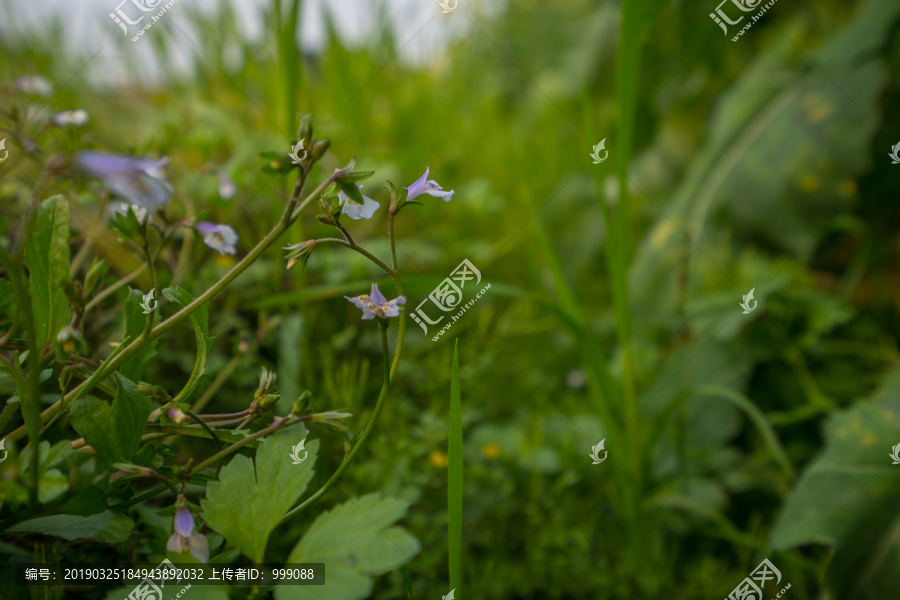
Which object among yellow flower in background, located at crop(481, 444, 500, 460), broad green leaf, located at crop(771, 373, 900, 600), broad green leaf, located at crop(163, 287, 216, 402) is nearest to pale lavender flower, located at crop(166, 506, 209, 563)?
broad green leaf, located at crop(163, 287, 216, 402)

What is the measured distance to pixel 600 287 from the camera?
1.72 m

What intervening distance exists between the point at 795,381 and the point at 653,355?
0.34 metres

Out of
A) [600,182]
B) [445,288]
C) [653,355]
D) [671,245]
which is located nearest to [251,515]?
[445,288]

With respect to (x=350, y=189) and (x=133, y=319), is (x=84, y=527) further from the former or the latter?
(x=350, y=189)

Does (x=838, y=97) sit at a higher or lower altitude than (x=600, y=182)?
higher

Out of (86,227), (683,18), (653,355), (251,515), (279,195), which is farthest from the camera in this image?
(683,18)

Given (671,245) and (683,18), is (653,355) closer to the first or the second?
(671,245)

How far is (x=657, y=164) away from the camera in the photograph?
1847 millimetres

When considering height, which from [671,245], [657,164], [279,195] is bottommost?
[671,245]

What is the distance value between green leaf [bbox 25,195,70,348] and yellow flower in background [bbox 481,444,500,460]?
2.38ft

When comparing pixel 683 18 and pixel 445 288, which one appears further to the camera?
pixel 683 18

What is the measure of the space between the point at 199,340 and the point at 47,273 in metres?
0.15

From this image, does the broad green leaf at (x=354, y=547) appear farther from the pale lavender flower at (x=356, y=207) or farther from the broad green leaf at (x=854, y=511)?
the broad green leaf at (x=854, y=511)

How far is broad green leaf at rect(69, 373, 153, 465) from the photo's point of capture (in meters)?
0.50
